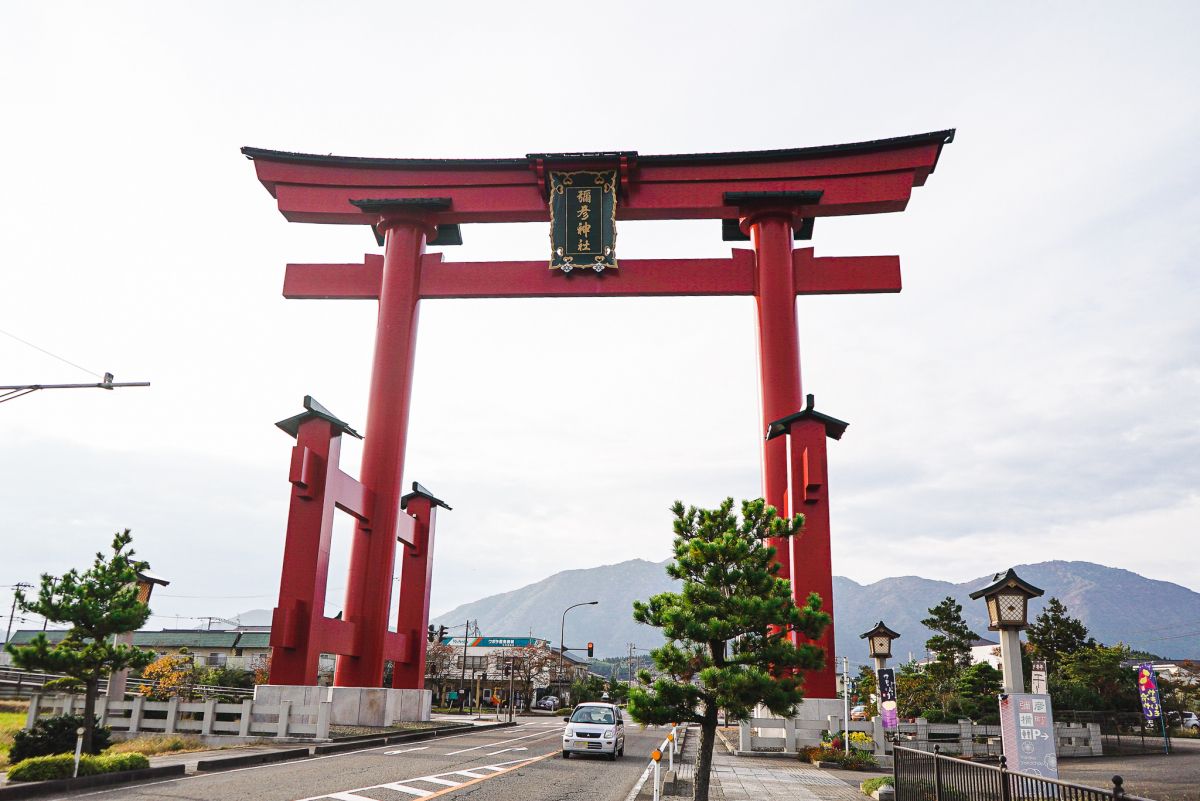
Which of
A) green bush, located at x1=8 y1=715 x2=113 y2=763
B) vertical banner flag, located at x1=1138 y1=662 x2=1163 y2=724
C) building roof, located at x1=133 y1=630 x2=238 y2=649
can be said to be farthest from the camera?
building roof, located at x1=133 y1=630 x2=238 y2=649

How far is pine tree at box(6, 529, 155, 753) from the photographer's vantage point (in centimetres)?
1756

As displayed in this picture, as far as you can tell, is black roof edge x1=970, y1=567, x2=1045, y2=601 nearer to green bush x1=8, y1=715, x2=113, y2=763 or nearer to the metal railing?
the metal railing

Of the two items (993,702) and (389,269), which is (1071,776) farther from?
(389,269)

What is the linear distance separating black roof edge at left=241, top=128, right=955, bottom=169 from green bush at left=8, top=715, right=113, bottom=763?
833 inches

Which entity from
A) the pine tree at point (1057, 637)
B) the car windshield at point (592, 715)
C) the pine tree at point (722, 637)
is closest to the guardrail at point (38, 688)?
the car windshield at point (592, 715)

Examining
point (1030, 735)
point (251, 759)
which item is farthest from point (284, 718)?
point (1030, 735)

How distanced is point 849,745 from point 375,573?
16002 millimetres

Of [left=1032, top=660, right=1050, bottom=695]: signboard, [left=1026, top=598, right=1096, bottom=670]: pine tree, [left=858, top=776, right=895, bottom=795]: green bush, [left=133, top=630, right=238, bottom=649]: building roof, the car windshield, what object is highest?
[left=1026, top=598, right=1096, bottom=670]: pine tree

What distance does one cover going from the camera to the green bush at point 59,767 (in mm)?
13664

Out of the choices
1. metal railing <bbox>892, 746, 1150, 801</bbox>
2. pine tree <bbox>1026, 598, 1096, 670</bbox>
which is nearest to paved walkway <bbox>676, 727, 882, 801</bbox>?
metal railing <bbox>892, 746, 1150, 801</bbox>

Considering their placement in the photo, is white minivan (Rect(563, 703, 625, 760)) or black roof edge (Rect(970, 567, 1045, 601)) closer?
black roof edge (Rect(970, 567, 1045, 601))

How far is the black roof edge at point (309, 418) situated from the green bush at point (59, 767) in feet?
40.8

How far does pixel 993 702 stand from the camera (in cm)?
3609

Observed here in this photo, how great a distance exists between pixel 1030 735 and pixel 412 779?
1034 cm
